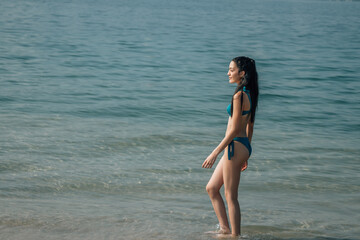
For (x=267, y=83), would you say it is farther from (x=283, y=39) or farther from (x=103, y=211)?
(x=283, y=39)

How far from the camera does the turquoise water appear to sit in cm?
559

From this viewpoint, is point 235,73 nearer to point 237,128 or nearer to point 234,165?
point 237,128

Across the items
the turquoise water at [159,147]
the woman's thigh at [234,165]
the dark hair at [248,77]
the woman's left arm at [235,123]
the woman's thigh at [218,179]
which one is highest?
the dark hair at [248,77]

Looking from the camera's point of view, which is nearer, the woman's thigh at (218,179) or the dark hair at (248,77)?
the dark hair at (248,77)

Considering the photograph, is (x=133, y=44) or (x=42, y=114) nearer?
(x=42, y=114)

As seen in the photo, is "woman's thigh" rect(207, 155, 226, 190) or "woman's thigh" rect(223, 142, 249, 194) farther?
"woman's thigh" rect(207, 155, 226, 190)

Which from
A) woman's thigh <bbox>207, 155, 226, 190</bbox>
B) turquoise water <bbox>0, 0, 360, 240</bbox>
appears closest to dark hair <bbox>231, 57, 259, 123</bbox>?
woman's thigh <bbox>207, 155, 226, 190</bbox>

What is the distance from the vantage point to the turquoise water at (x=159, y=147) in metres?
5.59

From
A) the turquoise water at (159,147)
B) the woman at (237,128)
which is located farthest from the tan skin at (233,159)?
the turquoise water at (159,147)

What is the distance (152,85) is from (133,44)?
12.0 meters

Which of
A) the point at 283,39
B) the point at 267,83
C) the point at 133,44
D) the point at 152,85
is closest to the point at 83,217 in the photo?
the point at 152,85

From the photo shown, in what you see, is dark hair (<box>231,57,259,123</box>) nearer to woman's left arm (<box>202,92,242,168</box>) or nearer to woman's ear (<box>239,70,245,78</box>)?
woman's ear (<box>239,70,245,78</box>)

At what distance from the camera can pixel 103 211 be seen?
579 cm

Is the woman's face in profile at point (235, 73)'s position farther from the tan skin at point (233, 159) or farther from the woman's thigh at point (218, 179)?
the woman's thigh at point (218, 179)
